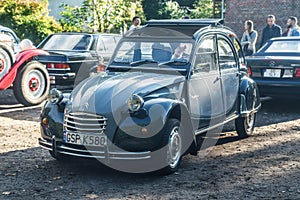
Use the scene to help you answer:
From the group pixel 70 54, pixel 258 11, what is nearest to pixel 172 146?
pixel 70 54

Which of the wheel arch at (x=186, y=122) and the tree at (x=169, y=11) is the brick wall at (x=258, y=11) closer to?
the tree at (x=169, y=11)

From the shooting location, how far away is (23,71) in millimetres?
10375

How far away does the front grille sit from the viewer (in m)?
5.36

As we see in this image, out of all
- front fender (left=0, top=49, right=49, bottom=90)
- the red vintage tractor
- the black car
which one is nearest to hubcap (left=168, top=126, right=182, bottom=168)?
the red vintage tractor

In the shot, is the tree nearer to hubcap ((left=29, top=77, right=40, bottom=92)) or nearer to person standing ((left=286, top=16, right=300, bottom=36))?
person standing ((left=286, top=16, right=300, bottom=36))

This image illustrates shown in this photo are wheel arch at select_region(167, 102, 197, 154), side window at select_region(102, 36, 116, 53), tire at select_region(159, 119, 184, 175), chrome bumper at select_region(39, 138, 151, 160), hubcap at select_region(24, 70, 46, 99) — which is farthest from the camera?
side window at select_region(102, 36, 116, 53)

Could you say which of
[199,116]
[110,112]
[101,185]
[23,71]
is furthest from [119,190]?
[23,71]

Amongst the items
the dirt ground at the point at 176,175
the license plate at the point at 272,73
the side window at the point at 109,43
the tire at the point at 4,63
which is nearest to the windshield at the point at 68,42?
the side window at the point at 109,43

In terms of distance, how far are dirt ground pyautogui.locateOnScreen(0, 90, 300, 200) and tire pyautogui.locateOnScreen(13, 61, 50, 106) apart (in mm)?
2571

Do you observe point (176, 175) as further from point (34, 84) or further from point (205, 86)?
point (34, 84)

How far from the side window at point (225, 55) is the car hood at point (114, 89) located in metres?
1.24

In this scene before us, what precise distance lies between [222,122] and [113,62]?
176 cm

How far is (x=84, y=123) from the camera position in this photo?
544cm

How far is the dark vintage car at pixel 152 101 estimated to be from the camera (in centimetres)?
534
